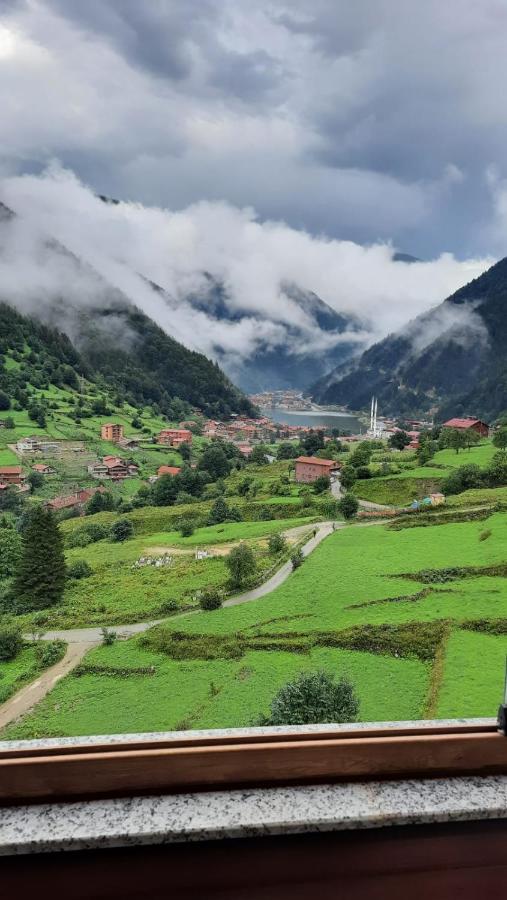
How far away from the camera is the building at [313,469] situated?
33844mm

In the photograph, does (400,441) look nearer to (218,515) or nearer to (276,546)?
(218,515)

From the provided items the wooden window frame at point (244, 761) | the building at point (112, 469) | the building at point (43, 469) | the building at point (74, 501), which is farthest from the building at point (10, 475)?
the wooden window frame at point (244, 761)

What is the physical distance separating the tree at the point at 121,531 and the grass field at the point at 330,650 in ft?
41.6

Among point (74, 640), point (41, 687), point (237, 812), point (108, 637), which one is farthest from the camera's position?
point (74, 640)

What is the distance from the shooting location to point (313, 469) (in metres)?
34.7

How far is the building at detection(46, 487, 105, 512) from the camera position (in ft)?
116

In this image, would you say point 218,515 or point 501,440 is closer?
point 218,515

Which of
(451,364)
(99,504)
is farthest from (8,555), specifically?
(451,364)

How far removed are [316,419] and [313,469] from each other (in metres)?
75.5

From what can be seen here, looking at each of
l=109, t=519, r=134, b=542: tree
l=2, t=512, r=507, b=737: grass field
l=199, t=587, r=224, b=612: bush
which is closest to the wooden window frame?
l=2, t=512, r=507, b=737: grass field

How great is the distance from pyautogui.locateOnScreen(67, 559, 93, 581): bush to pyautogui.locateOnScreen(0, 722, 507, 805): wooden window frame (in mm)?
18979

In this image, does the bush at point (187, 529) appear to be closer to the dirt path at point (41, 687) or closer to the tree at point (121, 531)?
the tree at point (121, 531)

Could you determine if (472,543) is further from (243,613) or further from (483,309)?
(483,309)

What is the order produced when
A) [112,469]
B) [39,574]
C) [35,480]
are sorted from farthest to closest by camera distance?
1. [112,469]
2. [35,480]
3. [39,574]
